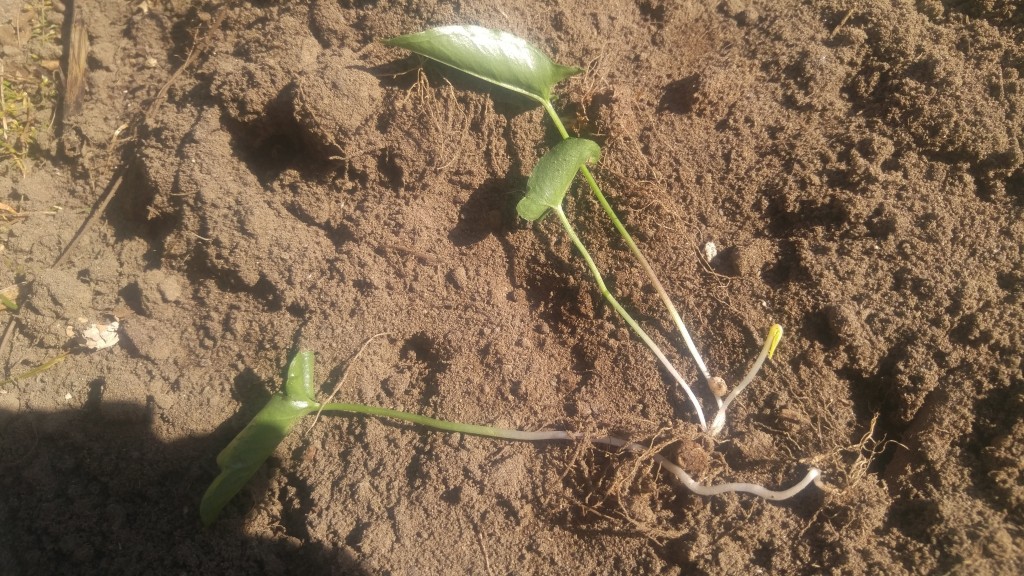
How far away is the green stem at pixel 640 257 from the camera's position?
1.20m

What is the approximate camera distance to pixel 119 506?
1.25m

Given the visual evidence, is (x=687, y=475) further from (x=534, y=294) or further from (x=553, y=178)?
(x=553, y=178)

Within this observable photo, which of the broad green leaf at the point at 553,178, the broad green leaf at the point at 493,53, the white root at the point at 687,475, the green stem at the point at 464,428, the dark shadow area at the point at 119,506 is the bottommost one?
the dark shadow area at the point at 119,506

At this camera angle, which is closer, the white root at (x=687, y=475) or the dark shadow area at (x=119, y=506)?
the white root at (x=687, y=475)

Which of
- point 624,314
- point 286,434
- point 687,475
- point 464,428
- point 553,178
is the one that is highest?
point 553,178

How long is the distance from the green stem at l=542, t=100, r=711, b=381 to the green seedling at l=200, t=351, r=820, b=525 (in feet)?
0.77

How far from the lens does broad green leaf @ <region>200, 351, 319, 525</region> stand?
3.84 feet

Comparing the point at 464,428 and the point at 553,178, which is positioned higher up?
the point at 553,178

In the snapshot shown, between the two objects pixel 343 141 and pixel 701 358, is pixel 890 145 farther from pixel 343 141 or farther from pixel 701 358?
pixel 343 141

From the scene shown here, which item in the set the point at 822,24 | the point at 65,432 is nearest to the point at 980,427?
the point at 822,24

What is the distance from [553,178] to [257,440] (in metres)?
0.88

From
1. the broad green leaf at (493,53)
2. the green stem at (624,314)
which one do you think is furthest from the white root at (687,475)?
the broad green leaf at (493,53)

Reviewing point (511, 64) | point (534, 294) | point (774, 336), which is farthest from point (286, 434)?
point (774, 336)

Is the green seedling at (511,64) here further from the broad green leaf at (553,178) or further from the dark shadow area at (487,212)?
the dark shadow area at (487,212)
